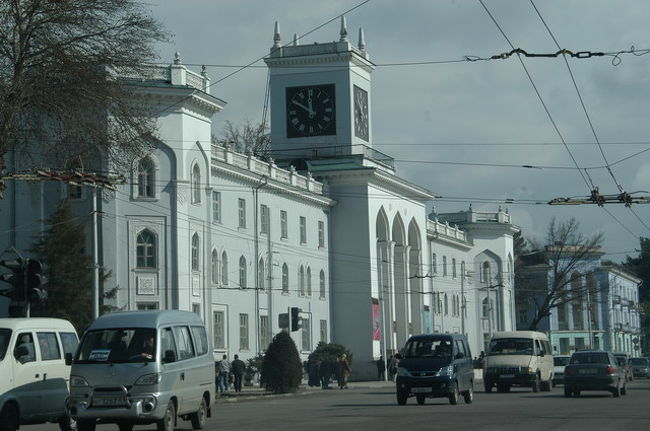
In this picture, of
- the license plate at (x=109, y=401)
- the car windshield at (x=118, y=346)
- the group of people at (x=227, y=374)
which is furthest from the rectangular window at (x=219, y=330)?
the license plate at (x=109, y=401)

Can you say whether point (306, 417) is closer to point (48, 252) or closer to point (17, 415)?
point (17, 415)

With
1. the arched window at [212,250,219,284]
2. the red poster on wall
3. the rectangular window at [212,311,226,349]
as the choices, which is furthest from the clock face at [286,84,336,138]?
the rectangular window at [212,311,226,349]

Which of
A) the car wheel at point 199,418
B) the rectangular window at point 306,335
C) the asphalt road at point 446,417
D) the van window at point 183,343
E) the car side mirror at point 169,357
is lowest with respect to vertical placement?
the asphalt road at point 446,417

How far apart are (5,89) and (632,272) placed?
436 feet

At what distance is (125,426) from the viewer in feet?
72.6

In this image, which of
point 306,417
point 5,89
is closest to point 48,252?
point 5,89

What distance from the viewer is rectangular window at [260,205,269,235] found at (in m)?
67.9

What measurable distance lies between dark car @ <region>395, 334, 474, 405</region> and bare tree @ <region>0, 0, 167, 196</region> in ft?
30.8

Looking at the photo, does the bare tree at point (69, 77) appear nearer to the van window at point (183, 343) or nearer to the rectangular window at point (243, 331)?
the van window at point (183, 343)

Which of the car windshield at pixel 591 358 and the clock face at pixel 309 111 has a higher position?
the clock face at pixel 309 111

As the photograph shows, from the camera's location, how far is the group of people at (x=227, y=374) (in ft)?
162

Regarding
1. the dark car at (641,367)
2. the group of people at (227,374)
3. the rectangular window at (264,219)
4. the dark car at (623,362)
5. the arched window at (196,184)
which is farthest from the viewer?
the dark car at (641,367)

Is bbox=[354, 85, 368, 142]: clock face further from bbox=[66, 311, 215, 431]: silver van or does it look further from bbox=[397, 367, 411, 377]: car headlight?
bbox=[66, 311, 215, 431]: silver van

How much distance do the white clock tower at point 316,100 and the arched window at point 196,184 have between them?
2272cm
